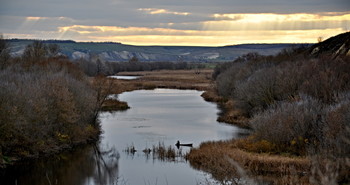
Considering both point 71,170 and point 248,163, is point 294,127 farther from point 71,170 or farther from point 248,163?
point 71,170

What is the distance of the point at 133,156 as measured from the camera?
89.0 ft

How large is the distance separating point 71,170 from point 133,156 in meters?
4.08

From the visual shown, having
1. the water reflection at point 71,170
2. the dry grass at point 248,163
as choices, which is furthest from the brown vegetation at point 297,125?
the water reflection at point 71,170

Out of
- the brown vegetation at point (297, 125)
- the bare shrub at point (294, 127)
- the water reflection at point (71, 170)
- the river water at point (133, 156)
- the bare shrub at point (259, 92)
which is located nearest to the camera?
the brown vegetation at point (297, 125)

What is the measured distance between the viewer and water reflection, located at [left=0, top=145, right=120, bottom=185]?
22.2 metres

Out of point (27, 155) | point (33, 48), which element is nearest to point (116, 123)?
point (27, 155)

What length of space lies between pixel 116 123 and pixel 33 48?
150 ft

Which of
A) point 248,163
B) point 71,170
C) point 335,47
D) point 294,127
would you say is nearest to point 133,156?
point 71,170

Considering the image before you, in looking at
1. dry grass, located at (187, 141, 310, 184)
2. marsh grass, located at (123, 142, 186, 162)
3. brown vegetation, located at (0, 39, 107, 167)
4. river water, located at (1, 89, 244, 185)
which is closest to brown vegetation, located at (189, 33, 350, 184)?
dry grass, located at (187, 141, 310, 184)

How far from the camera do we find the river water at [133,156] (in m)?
22.3

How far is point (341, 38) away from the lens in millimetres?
53469

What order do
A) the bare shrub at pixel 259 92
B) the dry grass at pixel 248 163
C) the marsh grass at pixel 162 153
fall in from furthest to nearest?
1. the bare shrub at pixel 259 92
2. the marsh grass at pixel 162 153
3. the dry grass at pixel 248 163

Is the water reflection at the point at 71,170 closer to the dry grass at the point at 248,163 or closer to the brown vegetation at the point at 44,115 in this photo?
the brown vegetation at the point at 44,115

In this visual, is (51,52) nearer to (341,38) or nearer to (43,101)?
(341,38)
